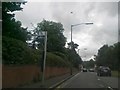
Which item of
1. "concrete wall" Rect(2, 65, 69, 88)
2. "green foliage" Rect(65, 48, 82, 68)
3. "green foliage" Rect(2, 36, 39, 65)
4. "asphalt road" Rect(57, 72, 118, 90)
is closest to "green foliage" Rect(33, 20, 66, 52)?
"green foliage" Rect(65, 48, 82, 68)

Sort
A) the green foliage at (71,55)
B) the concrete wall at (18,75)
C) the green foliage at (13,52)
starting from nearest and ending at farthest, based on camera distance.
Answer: the concrete wall at (18,75), the green foliage at (13,52), the green foliage at (71,55)

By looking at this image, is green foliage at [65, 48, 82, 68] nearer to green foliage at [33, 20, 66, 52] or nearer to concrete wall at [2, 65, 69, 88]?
green foliage at [33, 20, 66, 52]

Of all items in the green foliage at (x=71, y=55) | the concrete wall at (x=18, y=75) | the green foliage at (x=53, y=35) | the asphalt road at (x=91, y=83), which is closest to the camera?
the concrete wall at (x=18, y=75)

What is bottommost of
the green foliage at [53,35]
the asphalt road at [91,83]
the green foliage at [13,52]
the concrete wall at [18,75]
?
the asphalt road at [91,83]

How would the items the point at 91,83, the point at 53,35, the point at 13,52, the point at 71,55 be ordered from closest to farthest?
1. the point at 13,52
2. the point at 91,83
3. the point at 71,55
4. the point at 53,35

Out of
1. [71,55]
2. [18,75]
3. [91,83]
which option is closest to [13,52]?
[18,75]

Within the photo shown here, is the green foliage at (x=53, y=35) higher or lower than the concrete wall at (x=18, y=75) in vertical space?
higher

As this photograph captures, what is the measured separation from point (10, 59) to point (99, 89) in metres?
6.22

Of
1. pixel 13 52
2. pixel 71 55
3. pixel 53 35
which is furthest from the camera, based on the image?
pixel 53 35

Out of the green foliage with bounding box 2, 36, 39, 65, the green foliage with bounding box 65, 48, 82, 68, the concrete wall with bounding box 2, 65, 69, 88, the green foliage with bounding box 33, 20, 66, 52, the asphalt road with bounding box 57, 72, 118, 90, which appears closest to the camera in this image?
the concrete wall with bounding box 2, 65, 69, 88

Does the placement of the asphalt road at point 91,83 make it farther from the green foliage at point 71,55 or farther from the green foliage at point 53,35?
the green foliage at point 53,35

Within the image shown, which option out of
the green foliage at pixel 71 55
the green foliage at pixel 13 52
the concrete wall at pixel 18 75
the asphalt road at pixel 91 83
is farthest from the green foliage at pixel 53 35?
the green foliage at pixel 13 52

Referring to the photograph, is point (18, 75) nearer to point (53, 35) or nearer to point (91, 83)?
point (91, 83)

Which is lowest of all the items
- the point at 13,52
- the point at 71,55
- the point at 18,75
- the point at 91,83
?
the point at 91,83
